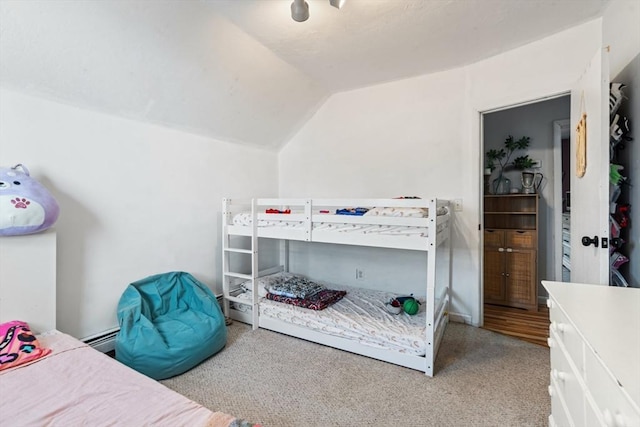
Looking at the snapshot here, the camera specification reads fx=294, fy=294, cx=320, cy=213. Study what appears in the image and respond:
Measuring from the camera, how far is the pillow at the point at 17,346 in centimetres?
144

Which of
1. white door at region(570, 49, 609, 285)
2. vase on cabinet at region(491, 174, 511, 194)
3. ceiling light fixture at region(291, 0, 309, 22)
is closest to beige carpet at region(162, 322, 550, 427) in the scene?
white door at region(570, 49, 609, 285)

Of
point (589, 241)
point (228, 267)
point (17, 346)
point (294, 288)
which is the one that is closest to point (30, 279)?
point (17, 346)

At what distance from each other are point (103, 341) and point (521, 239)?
419 cm

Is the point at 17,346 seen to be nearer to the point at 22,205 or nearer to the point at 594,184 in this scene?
the point at 22,205

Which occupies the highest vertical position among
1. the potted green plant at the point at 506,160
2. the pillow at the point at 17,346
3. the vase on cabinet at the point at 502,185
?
the potted green plant at the point at 506,160

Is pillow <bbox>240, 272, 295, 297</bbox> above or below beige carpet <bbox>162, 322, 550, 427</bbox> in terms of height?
above

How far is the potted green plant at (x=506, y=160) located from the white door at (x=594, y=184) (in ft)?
5.30

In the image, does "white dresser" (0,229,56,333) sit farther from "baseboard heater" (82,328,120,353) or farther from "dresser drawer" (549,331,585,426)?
"dresser drawer" (549,331,585,426)

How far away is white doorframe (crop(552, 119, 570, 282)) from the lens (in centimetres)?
336

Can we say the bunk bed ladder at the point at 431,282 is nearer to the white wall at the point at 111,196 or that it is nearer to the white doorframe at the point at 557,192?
the white wall at the point at 111,196

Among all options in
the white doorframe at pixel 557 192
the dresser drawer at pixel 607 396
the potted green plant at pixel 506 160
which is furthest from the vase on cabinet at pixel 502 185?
the dresser drawer at pixel 607 396

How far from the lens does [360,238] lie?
2.29 m

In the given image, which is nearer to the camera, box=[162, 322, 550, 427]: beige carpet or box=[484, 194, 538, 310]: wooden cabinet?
box=[162, 322, 550, 427]: beige carpet

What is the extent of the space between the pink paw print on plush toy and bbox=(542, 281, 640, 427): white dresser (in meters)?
2.56
